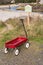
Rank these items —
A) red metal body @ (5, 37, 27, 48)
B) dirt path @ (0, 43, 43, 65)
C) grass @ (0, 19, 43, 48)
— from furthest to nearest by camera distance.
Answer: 1. grass @ (0, 19, 43, 48)
2. red metal body @ (5, 37, 27, 48)
3. dirt path @ (0, 43, 43, 65)

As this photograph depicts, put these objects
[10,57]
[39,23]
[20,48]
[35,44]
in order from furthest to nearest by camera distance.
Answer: [39,23] < [35,44] < [20,48] < [10,57]

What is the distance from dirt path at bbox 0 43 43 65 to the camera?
27.8ft

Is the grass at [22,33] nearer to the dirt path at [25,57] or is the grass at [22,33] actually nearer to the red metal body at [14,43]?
the red metal body at [14,43]

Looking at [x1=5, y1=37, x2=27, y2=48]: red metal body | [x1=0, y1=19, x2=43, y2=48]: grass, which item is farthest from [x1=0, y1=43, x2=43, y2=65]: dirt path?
[x1=0, y1=19, x2=43, y2=48]: grass

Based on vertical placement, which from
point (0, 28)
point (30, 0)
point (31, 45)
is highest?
point (31, 45)

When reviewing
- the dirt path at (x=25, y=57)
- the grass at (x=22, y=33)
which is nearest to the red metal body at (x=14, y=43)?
the dirt path at (x=25, y=57)

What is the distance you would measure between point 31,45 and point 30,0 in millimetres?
31522

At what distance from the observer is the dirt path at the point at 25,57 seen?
333 inches

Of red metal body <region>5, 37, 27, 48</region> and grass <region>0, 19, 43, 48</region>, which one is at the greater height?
red metal body <region>5, 37, 27, 48</region>

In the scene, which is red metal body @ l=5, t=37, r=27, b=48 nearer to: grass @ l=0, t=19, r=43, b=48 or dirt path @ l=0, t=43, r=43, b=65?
dirt path @ l=0, t=43, r=43, b=65

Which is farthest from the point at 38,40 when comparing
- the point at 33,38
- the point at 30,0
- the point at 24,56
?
the point at 30,0

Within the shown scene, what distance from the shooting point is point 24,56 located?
9125mm

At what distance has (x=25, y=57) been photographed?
9000 mm

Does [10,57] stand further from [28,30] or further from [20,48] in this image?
[28,30]
